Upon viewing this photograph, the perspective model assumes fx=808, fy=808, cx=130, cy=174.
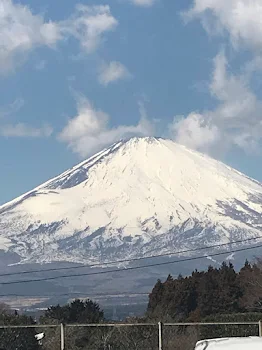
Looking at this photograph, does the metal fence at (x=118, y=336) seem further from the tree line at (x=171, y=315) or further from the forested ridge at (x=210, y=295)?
the forested ridge at (x=210, y=295)

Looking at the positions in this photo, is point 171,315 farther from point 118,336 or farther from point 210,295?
point 118,336

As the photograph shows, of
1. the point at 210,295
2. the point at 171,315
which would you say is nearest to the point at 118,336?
the point at 171,315

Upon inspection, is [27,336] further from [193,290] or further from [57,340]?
[193,290]

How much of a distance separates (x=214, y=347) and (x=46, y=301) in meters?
178

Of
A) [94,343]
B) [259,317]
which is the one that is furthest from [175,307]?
[94,343]

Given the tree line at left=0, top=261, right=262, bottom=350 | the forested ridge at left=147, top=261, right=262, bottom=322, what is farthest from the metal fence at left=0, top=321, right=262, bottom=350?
the forested ridge at left=147, top=261, right=262, bottom=322

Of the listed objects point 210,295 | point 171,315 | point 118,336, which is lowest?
point 118,336

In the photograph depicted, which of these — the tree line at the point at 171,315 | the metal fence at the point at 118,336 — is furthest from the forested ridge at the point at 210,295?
the metal fence at the point at 118,336

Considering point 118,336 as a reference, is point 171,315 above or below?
above

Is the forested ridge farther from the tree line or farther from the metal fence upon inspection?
the metal fence

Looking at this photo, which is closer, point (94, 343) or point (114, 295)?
point (94, 343)

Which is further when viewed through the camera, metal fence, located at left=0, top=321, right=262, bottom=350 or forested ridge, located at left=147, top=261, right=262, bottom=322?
forested ridge, located at left=147, top=261, right=262, bottom=322

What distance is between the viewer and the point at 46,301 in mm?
182500

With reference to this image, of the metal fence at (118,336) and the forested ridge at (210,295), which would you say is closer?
the metal fence at (118,336)
